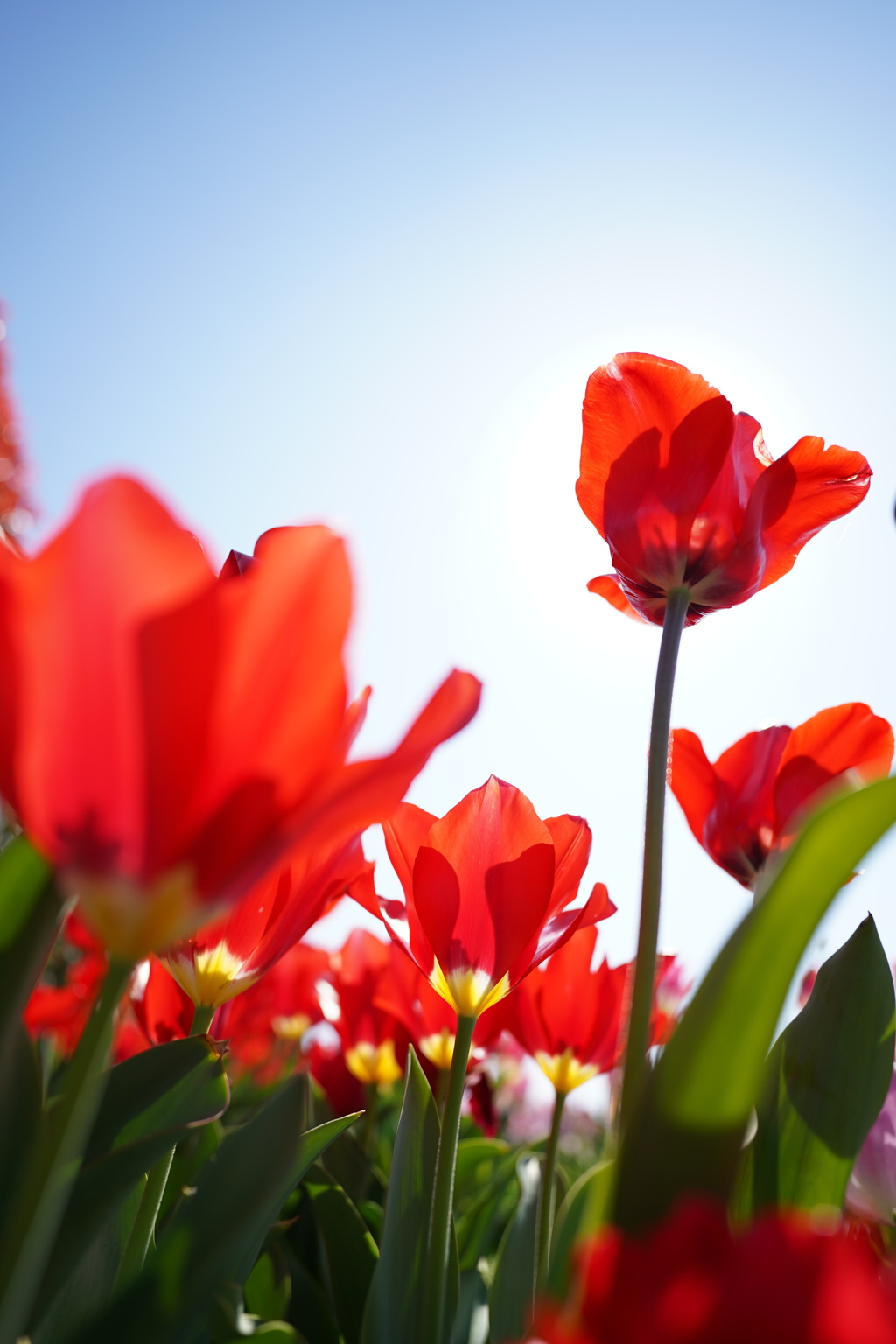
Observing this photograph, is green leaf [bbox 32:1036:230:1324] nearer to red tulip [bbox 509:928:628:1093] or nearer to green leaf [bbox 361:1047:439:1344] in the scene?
green leaf [bbox 361:1047:439:1344]

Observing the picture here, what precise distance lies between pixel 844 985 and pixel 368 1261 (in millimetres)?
418

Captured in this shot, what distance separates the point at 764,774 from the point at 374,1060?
2.28 ft

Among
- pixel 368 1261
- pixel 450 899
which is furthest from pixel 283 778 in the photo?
pixel 368 1261

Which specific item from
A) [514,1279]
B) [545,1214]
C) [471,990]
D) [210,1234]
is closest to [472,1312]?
[514,1279]

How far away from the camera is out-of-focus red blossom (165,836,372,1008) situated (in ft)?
1.55

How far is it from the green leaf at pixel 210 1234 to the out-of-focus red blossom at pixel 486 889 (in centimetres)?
18

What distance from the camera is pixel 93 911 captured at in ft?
0.98

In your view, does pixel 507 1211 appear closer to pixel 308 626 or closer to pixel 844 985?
pixel 844 985

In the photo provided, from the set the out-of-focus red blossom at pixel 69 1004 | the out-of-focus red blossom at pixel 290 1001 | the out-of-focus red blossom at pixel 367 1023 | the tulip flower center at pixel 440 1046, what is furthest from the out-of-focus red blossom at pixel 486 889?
the out-of-focus red blossom at pixel 69 1004

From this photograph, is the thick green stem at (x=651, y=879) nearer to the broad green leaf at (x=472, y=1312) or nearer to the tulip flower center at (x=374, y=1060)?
the broad green leaf at (x=472, y=1312)

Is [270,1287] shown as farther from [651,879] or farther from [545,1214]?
[651,879]

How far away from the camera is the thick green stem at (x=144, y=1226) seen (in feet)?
1.56

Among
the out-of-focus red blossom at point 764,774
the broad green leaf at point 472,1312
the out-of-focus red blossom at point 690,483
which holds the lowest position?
the broad green leaf at point 472,1312

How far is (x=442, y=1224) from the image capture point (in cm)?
48
